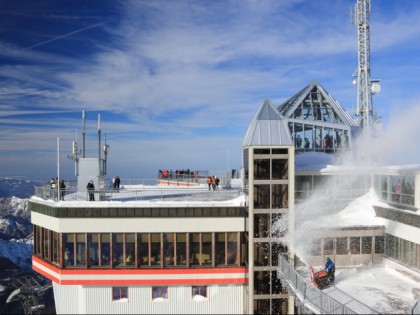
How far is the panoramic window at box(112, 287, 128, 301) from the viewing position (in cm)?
2572

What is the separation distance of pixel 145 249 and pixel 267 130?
1103cm

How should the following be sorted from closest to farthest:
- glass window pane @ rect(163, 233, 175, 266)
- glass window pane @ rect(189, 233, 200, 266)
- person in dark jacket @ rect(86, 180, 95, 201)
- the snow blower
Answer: the snow blower
glass window pane @ rect(163, 233, 175, 266)
glass window pane @ rect(189, 233, 200, 266)
person in dark jacket @ rect(86, 180, 95, 201)

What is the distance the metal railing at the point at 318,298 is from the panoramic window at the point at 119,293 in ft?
33.5

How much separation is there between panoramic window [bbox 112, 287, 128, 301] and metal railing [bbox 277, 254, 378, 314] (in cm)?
1021

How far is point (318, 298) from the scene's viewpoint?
18422 mm

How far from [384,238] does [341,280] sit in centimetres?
630

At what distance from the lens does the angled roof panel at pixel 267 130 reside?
25047 mm

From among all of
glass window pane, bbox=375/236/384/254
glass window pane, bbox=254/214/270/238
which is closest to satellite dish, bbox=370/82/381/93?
glass window pane, bbox=375/236/384/254

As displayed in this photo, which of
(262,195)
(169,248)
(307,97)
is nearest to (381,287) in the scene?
(262,195)

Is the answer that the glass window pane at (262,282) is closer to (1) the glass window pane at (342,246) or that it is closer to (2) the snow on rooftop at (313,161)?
(1) the glass window pane at (342,246)

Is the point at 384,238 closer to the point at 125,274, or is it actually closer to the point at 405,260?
the point at 405,260

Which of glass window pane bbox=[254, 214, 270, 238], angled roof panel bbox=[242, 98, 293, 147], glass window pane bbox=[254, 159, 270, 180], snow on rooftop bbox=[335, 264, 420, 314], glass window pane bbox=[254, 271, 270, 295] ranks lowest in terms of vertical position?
glass window pane bbox=[254, 271, 270, 295]

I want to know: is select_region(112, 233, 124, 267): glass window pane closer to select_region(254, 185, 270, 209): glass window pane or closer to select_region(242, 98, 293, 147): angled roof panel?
select_region(254, 185, 270, 209): glass window pane

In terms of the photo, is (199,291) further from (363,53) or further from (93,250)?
(363,53)
